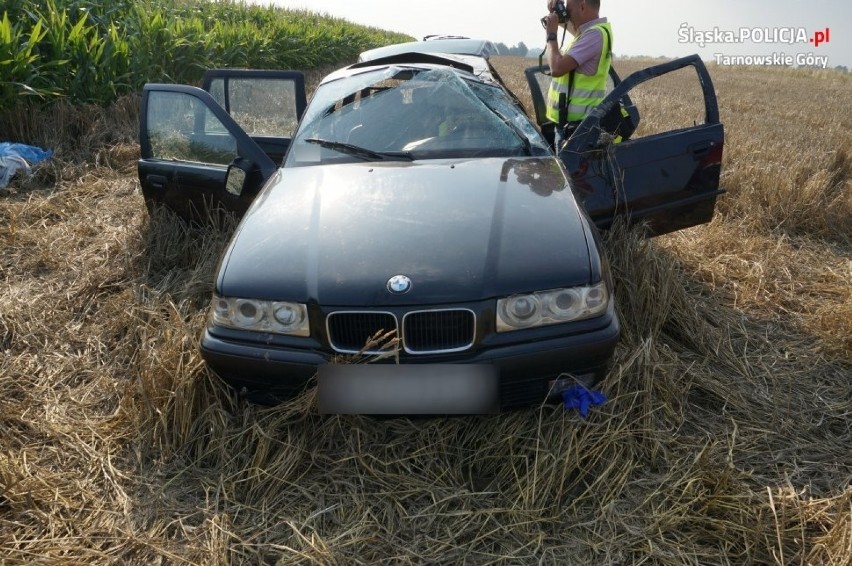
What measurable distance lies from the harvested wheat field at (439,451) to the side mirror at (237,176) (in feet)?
1.84

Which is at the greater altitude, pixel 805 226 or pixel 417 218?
pixel 417 218

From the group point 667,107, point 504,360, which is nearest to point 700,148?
point 504,360

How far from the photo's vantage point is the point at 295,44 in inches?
634

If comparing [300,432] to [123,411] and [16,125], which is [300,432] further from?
[16,125]

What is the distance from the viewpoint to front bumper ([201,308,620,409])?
2213 millimetres

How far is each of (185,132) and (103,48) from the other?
482 centimetres

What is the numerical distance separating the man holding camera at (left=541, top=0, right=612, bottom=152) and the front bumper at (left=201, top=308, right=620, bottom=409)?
2314 millimetres

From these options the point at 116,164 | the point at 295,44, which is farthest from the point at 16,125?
the point at 295,44

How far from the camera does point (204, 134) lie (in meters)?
3.99

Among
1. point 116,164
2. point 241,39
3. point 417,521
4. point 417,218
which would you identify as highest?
point 241,39

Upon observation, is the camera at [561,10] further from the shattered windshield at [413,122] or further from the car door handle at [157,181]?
the car door handle at [157,181]

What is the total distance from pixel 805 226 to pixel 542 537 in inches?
166

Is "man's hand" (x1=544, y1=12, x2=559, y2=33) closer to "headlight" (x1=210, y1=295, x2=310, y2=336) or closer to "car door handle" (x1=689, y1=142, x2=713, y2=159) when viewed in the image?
"car door handle" (x1=689, y1=142, x2=713, y2=159)

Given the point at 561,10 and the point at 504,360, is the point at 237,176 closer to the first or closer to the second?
the point at 504,360
